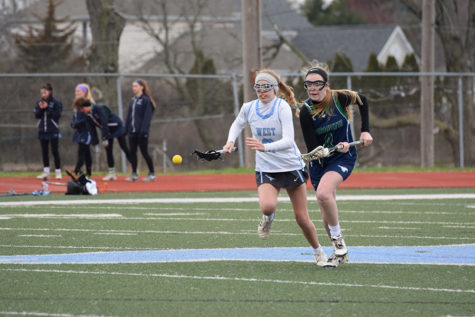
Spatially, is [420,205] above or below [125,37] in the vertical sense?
below

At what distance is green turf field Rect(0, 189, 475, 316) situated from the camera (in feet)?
20.0

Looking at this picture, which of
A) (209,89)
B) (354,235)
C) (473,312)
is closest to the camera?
(473,312)

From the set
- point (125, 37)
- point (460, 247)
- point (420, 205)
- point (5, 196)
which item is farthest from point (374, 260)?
point (125, 37)

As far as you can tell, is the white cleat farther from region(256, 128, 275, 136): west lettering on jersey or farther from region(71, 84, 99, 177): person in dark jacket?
region(256, 128, 275, 136): west lettering on jersey

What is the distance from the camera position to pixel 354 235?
10.2 metres

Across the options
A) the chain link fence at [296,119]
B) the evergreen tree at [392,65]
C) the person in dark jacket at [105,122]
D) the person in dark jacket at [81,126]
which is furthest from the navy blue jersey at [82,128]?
the evergreen tree at [392,65]

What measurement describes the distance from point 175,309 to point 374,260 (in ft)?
9.51

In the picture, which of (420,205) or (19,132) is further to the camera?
(19,132)

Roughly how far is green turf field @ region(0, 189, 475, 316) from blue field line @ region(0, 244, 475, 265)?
0.05 metres

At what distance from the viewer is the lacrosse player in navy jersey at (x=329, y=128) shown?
7.93 metres

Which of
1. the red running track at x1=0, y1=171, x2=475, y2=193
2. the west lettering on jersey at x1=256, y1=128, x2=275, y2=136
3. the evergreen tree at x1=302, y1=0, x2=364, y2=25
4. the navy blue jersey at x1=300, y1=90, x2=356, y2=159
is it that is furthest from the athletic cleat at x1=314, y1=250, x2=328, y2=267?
the evergreen tree at x1=302, y1=0, x2=364, y2=25

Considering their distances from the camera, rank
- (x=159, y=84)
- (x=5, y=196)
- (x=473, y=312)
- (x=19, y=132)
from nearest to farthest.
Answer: (x=473, y=312) → (x=5, y=196) → (x=19, y=132) → (x=159, y=84)

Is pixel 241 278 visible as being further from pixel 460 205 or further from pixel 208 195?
pixel 208 195

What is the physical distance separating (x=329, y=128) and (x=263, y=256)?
1.49 m
